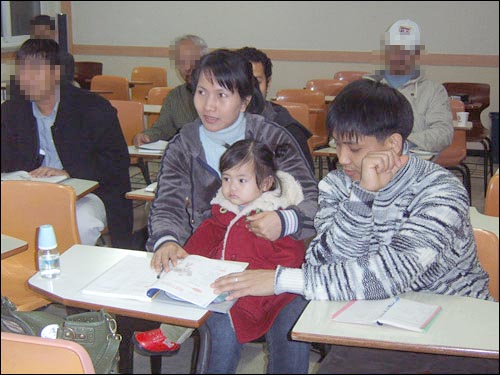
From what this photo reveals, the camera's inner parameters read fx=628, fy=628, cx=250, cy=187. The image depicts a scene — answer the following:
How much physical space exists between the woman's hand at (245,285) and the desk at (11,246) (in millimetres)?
408

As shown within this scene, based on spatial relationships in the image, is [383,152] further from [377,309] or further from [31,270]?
[31,270]

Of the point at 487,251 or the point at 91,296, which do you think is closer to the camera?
the point at 91,296

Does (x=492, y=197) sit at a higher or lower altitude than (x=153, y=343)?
higher

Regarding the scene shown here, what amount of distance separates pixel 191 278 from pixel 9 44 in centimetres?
71

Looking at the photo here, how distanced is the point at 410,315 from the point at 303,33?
16.0ft

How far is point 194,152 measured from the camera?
185 centimetres

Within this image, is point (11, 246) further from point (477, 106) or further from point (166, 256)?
point (477, 106)

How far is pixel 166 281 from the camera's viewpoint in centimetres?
135

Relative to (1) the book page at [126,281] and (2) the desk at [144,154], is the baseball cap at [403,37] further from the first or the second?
(1) the book page at [126,281]

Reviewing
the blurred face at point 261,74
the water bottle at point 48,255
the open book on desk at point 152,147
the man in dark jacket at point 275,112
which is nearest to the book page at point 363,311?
the water bottle at point 48,255

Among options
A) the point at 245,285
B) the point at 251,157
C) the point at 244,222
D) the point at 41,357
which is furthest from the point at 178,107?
the point at 41,357

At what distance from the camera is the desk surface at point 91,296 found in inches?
49.7

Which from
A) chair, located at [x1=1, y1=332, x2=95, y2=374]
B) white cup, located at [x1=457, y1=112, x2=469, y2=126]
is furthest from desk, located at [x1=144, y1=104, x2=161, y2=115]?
chair, located at [x1=1, y1=332, x2=95, y2=374]

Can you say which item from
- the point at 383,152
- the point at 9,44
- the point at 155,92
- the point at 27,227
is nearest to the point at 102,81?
the point at 155,92
